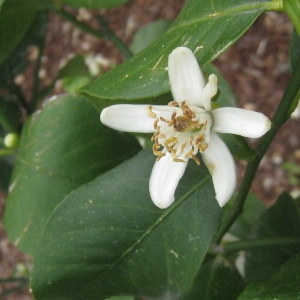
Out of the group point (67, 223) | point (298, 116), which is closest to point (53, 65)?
point (298, 116)

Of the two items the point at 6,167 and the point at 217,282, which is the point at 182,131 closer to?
the point at 217,282

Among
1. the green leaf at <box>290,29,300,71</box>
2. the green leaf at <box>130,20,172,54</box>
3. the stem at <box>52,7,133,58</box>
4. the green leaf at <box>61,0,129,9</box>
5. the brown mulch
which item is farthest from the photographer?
the brown mulch

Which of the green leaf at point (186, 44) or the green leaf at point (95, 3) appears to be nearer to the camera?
the green leaf at point (186, 44)

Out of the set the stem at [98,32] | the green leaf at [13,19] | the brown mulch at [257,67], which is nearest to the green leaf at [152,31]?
the stem at [98,32]

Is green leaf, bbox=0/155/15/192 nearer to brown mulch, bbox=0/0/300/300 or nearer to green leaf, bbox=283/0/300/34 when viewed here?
green leaf, bbox=283/0/300/34

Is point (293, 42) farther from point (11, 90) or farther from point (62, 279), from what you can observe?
point (11, 90)

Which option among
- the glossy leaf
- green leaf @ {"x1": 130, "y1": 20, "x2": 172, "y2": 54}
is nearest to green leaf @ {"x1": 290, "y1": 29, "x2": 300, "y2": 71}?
the glossy leaf

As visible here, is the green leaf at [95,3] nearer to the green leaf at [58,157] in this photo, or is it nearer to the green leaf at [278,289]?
the green leaf at [58,157]
